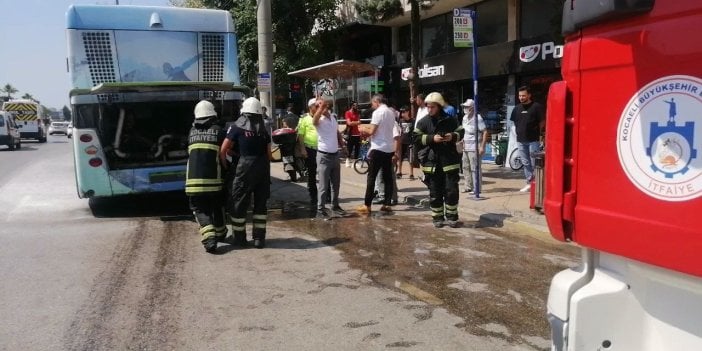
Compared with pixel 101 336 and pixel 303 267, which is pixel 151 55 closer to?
pixel 303 267

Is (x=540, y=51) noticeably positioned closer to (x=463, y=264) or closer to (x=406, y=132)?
(x=406, y=132)

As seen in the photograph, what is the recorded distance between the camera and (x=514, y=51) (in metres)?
15.0

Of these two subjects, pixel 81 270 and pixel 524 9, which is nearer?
pixel 81 270

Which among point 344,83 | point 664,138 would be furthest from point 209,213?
point 344,83

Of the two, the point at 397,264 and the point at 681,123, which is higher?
the point at 681,123

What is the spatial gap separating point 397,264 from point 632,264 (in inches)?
160

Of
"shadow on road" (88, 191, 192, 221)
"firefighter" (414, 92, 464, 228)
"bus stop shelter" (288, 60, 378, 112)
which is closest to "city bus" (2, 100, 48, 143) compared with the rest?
"bus stop shelter" (288, 60, 378, 112)

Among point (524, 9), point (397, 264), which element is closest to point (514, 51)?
point (524, 9)

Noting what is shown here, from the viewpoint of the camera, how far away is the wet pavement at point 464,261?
4547mm

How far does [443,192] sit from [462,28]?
2.76 meters

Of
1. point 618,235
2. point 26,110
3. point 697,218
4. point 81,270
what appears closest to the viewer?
point 697,218

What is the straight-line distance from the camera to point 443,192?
7.93m

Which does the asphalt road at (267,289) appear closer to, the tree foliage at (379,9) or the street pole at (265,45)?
the street pole at (265,45)

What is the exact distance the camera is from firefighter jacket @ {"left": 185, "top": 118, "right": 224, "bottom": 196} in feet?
22.4
